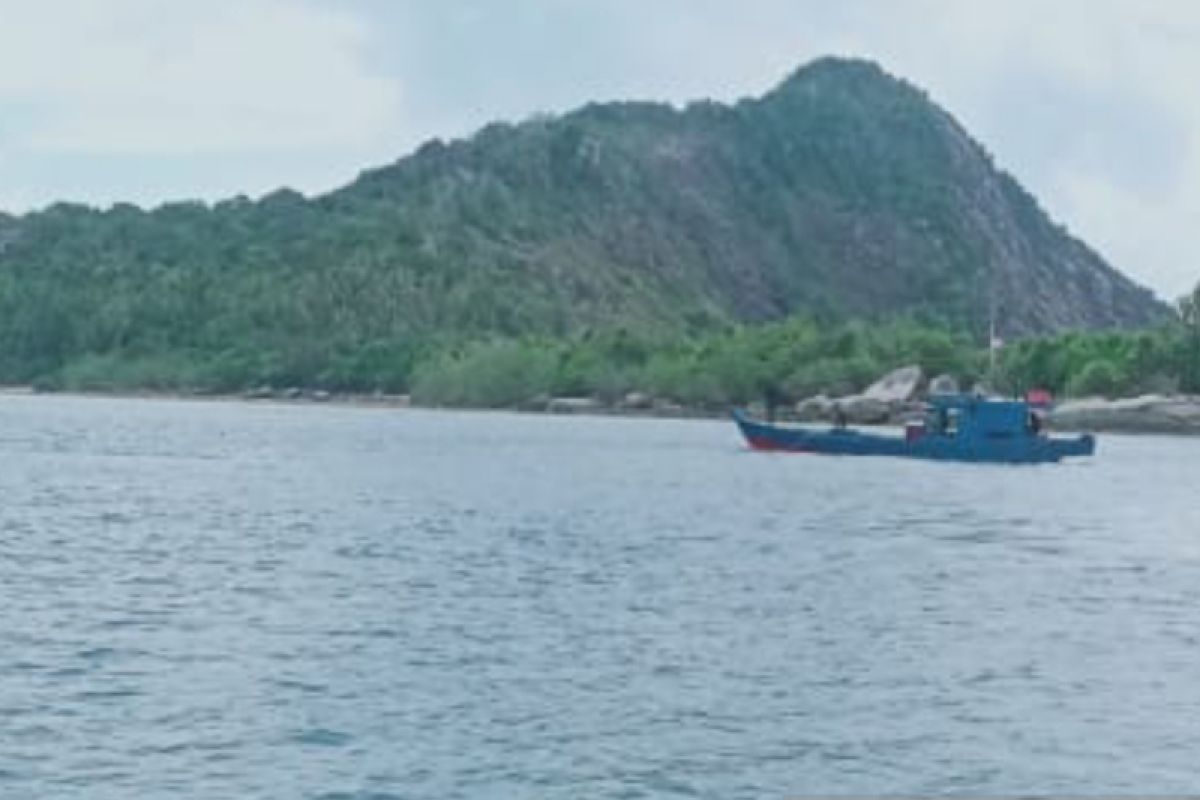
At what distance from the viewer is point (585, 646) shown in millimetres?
42062

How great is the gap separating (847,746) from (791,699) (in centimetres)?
403

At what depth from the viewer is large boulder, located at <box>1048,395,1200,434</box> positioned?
19412 centimetres

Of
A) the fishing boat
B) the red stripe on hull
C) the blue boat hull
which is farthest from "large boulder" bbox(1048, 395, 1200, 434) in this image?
the fishing boat

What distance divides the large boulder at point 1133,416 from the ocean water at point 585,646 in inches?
4140

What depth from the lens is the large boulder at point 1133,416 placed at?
7643 inches

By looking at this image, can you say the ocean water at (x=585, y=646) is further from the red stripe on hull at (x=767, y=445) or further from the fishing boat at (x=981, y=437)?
the red stripe on hull at (x=767, y=445)

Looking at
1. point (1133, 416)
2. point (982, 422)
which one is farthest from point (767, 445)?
point (1133, 416)

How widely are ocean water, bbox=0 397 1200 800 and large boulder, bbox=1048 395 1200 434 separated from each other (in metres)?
105

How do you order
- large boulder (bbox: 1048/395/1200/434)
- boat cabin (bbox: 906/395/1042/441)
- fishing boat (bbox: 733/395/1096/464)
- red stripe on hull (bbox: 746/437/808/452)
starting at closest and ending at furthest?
1. fishing boat (bbox: 733/395/1096/464)
2. boat cabin (bbox: 906/395/1042/441)
3. red stripe on hull (bbox: 746/437/808/452)
4. large boulder (bbox: 1048/395/1200/434)

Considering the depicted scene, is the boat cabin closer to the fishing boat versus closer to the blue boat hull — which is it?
the fishing boat

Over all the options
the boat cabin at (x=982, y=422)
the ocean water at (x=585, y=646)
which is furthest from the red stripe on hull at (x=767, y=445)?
the ocean water at (x=585, y=646)

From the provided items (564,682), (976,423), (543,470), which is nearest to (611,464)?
(543,470)

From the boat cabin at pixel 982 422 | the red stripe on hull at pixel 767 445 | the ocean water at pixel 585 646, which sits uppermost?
the boat cabin at pixel 982 422

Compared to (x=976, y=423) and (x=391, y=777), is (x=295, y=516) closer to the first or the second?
(x=391, y=777)
